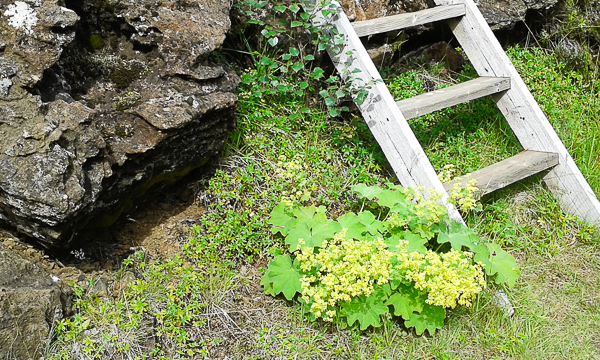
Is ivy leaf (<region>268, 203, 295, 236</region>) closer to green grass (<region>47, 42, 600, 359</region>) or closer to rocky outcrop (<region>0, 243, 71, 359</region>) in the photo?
green grass (<region>47, 42, 600, 359</region>)

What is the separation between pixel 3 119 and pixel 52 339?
98cm

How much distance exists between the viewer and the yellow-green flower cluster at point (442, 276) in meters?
2.55

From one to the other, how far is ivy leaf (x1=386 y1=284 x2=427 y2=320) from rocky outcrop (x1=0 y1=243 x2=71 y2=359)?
60.5 inches

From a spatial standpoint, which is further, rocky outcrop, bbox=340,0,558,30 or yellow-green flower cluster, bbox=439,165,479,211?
rocky outcrop, bbox=340,0,558,30

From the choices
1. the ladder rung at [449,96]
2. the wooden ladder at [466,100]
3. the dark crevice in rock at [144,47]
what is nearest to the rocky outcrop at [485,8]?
the wooden ladder at [466,100]

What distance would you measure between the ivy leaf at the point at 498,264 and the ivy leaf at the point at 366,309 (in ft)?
1.86

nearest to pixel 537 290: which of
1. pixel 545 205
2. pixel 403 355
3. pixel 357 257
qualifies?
pixel 545 205

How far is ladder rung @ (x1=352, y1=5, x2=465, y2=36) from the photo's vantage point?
3.27m

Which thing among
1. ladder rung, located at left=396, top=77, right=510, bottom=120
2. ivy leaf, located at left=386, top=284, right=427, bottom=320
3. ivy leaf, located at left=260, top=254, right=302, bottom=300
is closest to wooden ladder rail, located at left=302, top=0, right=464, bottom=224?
ladder rung, located at left=396, top=77, right=510, bottom=120

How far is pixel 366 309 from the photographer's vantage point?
2643mm

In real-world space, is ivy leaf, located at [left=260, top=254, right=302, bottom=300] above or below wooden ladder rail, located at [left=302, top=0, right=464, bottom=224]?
below

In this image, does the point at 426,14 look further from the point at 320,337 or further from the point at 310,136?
the point at 320,337

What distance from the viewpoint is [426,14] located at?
11.1 ft

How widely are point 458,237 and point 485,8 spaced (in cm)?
234
